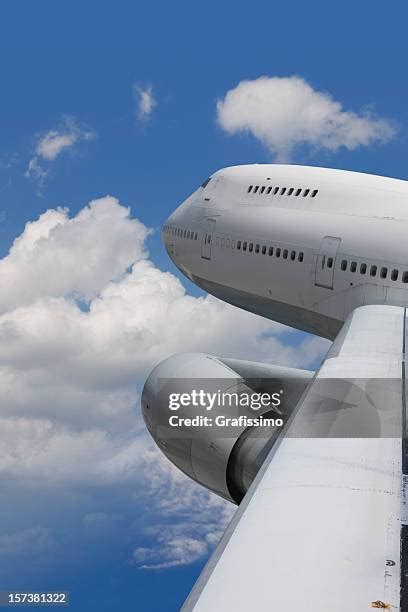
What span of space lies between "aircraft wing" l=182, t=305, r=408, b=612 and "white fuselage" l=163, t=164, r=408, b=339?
41.3 feet

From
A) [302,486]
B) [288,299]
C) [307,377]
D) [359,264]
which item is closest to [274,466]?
[302,486]

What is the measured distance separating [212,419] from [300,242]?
31.3 ft

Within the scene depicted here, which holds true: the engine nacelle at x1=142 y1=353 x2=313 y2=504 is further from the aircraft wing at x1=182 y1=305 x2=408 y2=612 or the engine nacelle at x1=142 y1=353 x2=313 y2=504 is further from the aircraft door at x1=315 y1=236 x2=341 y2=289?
the aircraft wing at x1=182 y1=305 x2=408 y2=612

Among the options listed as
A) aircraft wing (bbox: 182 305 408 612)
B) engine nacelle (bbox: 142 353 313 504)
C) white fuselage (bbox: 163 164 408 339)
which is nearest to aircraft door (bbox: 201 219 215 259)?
white fuselage (bbox: 163 164 408 339)

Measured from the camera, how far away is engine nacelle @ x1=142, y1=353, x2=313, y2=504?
44.4ft

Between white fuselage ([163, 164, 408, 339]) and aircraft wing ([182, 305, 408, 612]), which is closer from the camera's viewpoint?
aircraft wing ([182, 305, 408, 612])

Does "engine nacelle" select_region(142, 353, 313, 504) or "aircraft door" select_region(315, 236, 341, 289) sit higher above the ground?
"aircraft door" select_region(315, 236, 341, 289)

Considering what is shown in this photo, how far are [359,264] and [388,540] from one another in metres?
16.2

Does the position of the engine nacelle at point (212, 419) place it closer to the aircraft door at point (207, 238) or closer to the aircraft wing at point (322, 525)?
the aircraft wing at point (322, 525)

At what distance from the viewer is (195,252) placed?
27656 millimetres

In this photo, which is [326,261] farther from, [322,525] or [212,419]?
[322,525]

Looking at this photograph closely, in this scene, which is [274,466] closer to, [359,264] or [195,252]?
[359,264]

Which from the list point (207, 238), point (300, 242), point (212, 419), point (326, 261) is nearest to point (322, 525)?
point (212, 419)

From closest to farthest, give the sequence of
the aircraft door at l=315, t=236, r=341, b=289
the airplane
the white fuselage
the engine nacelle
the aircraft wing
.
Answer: the aircraft wing, the airplane, the engine nacelle, the white fuselage, the aircraft door at l=315, t=236, r=341, b=289
